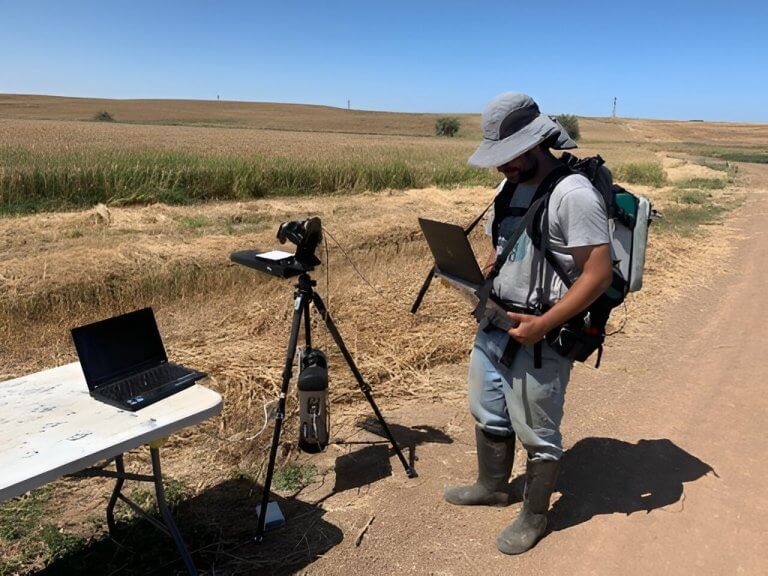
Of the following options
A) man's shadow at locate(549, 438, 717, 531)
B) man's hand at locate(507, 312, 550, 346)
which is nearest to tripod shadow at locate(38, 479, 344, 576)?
man's shadow at locate(549, 438, 717, 531)

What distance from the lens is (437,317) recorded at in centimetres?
645

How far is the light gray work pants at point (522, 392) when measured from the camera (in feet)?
9.15

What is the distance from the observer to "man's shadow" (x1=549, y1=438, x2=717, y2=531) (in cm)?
336

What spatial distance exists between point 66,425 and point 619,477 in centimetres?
303

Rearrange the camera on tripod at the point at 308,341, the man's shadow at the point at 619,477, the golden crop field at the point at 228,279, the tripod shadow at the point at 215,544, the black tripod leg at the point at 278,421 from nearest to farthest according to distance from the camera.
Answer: the tripod shadow at the point at 215,544
the black tripod leg at the point at 278,421
the camera on tripod at the point at 308,341
the man's shadow at the point at 619,477
the golden crop field at the point at 228,279

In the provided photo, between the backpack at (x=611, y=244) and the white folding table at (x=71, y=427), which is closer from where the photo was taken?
the white folding table at (x=71, y=427)

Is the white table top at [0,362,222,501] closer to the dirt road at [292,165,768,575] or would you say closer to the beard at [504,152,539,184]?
the dirt road at [292,165,768,575]

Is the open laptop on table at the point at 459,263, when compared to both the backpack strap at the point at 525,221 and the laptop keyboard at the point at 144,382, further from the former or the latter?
the laptop keyboard at the point at 144,382

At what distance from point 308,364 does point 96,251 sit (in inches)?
198

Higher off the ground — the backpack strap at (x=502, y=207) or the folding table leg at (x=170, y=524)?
the backpack strap at (x=502, y=207)

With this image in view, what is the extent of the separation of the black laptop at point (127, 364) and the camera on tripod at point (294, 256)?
604 mm

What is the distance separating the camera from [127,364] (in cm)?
286

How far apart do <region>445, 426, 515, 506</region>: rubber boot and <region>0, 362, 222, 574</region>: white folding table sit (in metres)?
1.41

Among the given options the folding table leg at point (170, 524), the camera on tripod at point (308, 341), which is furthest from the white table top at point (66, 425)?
the camera on tripod at point (308, 341)
